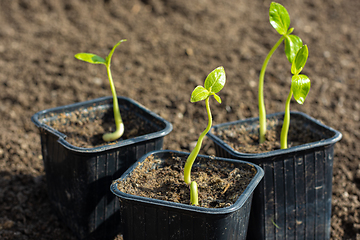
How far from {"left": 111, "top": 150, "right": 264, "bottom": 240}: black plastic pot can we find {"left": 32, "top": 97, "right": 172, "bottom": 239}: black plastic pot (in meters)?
0.29

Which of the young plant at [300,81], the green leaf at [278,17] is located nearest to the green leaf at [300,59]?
the young plant at [300,81]

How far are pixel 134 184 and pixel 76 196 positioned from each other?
406 mm

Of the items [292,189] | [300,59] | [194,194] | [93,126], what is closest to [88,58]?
[93,126]

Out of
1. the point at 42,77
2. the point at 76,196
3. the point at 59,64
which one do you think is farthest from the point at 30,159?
the point at 59,64

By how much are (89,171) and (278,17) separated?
99 centimetres

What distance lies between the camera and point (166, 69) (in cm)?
350

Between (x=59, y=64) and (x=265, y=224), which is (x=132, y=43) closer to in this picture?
(x=59, y=64)

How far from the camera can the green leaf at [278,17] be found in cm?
159

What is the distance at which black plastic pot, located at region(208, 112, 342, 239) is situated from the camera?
1597 mm

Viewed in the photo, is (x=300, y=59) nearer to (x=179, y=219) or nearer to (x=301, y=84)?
(x=301, y=84)

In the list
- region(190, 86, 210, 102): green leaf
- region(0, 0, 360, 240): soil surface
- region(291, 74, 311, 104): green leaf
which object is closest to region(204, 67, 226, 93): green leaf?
region(190, 86, 210, 102): green leaf

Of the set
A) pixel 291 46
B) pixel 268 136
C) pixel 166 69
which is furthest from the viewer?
pixel 166 69

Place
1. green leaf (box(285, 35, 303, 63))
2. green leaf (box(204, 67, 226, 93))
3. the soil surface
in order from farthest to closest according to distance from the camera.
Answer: the soil surface → green leaf (box(285, 35, 303, 63)) → green leaf (box(204, 67, 226, 93))

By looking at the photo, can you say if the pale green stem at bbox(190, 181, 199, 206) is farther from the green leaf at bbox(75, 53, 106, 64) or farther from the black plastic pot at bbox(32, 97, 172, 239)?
the green leaf at bbox(75, 53, 106, 64)
